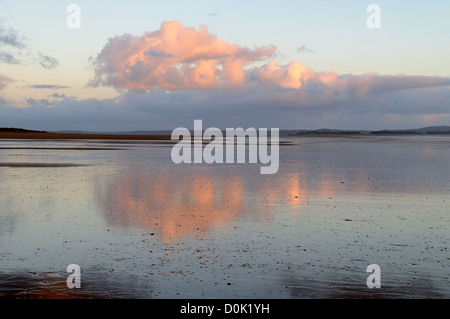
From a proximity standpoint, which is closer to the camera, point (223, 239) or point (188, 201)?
point (223, 239)

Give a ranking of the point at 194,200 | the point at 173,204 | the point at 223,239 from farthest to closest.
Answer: the point at 194,200, the point at 173,204, the point at 223,239

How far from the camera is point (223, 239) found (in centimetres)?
1483

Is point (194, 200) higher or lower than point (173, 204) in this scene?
higher

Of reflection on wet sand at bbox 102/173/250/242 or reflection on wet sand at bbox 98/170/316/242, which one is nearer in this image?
reflection on wet sand at bbox 102/173/250/242

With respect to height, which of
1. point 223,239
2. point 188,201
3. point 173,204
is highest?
point 188,201

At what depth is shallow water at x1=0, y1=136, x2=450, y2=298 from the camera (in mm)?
10459

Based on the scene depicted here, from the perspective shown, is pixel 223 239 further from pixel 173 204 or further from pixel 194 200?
pixel 194 200

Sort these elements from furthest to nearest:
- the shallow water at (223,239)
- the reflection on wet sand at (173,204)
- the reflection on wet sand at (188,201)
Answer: the reflection on wet sand at (188,201)
the reflection on wet sand at (173,204)
the shallow water at (223,239)

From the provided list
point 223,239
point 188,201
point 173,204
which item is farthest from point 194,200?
point 223,239

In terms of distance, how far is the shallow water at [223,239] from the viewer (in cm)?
1046

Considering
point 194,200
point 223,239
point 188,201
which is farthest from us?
point 194,200

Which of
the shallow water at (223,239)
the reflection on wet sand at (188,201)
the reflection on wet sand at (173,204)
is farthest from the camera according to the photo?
the reflection on wet sand at (188,201)
